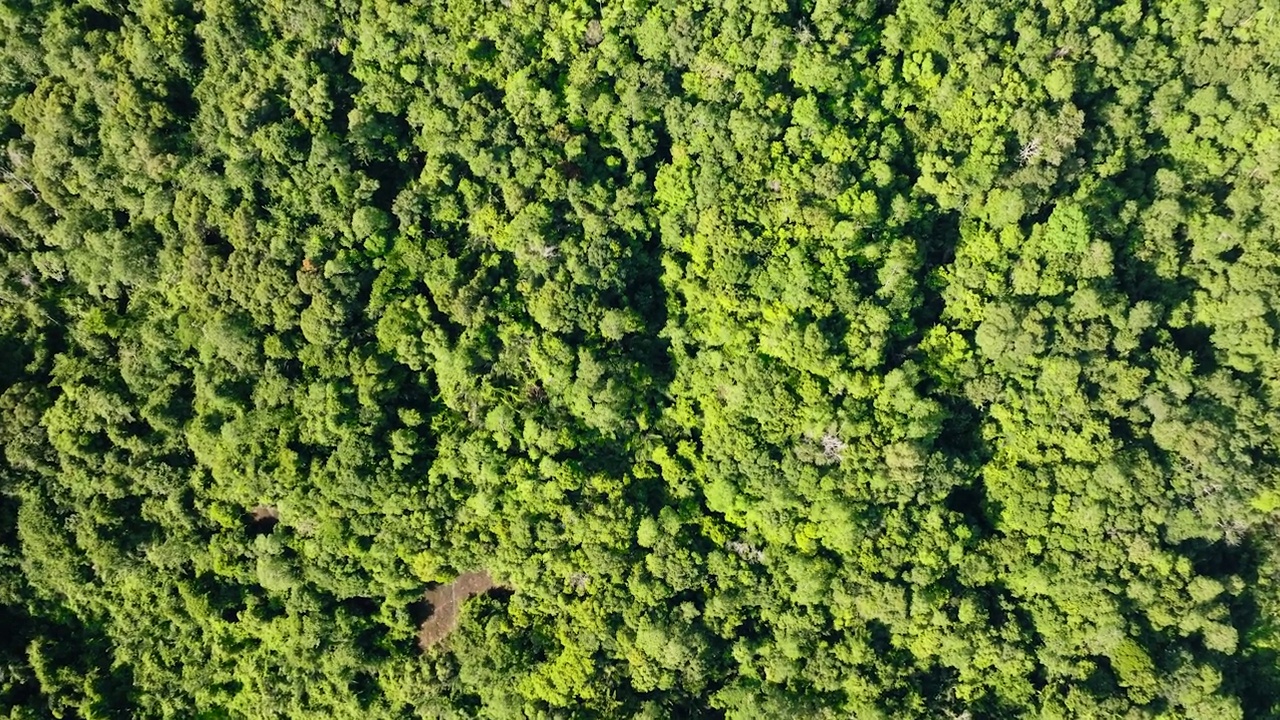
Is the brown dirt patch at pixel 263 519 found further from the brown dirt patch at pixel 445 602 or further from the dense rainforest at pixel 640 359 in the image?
the brown dirt patch at pixel 445 602

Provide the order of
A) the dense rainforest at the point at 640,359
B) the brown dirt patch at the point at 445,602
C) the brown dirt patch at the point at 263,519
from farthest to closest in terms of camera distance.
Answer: the brown dirt patch at the point at 445,602 < the brown dirt patch at the point at 263,519 < the dense rainforest at the point at 640,359

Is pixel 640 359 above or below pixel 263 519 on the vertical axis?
above

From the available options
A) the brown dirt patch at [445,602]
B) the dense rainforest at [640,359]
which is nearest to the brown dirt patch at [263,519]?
the dense rainforest at [640,359]

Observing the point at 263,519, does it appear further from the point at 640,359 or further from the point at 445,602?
the point at 640,359

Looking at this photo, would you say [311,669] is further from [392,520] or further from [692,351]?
[692,351]

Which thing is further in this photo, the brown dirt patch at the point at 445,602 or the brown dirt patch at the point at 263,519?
the brown dirt patch at the point at 445,602

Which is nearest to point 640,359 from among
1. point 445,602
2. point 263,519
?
point 445,602

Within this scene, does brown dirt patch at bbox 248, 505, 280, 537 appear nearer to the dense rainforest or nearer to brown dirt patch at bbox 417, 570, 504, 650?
the dense rainforest

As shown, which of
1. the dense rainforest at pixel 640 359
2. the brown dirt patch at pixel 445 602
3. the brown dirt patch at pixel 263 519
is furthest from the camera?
the brown dirt patch at pixel 445 602

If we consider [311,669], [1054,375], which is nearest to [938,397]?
[1054,375]
